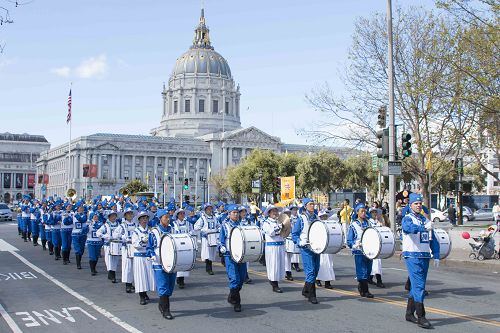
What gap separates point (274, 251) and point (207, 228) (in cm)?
453

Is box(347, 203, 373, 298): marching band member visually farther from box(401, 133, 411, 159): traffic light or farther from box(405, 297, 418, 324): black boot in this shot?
box(401, 133, 411, 159): traffic light

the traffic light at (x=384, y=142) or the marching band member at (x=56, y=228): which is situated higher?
the traffic light at (x=384, y=142)

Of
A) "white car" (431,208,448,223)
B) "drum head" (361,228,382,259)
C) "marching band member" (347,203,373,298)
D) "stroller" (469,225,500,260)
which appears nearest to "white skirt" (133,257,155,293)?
"marching band member" (347,203,373,298)

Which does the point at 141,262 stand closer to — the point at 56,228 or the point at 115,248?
the point at 115,248

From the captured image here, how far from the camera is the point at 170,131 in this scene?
159000 mm

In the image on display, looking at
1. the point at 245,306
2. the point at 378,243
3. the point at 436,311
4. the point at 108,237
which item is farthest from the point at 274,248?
the point at 108,237

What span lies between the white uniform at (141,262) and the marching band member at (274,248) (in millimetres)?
2804

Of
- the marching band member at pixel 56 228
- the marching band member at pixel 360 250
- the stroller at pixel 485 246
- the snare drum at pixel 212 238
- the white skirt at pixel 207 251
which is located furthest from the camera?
the marching band member at pixel 56 228

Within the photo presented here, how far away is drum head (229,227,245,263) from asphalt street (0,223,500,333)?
102 centimetres

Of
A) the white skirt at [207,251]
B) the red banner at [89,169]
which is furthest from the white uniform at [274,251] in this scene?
the red banner at [89,169]

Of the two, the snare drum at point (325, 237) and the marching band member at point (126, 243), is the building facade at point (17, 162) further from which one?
the snare drum at point (325, 237)

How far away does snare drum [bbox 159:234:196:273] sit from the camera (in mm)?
10312

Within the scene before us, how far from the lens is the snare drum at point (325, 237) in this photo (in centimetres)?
1205

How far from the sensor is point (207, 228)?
1762cm
